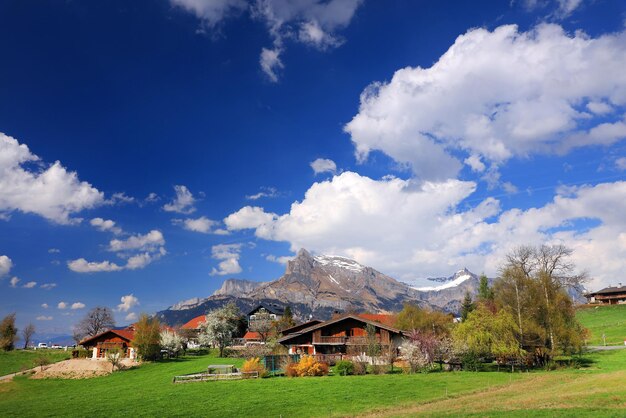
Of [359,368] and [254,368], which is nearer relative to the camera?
[359,368]

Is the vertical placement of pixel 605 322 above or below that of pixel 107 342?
above

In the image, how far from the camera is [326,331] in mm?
70750

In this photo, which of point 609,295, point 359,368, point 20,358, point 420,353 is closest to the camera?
point 359,368

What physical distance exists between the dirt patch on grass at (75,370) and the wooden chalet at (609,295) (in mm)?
160027

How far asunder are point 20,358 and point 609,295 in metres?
182

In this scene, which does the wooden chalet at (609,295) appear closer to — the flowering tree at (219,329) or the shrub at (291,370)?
the flowering tree at (219,329)

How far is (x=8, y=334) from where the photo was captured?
309ft

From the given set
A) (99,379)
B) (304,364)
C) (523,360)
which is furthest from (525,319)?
(99,379)

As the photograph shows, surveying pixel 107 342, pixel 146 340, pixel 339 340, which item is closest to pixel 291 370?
pixel 339 340

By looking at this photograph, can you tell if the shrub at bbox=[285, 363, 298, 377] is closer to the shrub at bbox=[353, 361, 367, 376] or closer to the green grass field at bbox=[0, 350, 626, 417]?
the green grass field at bbox=[0, 350, 626, 417]

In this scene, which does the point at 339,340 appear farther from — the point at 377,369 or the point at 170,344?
the point at 170,344

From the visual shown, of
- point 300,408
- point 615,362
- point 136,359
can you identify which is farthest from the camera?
point 136,359

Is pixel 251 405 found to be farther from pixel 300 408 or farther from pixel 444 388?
pixel 444 388

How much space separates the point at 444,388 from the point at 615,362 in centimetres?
2440
